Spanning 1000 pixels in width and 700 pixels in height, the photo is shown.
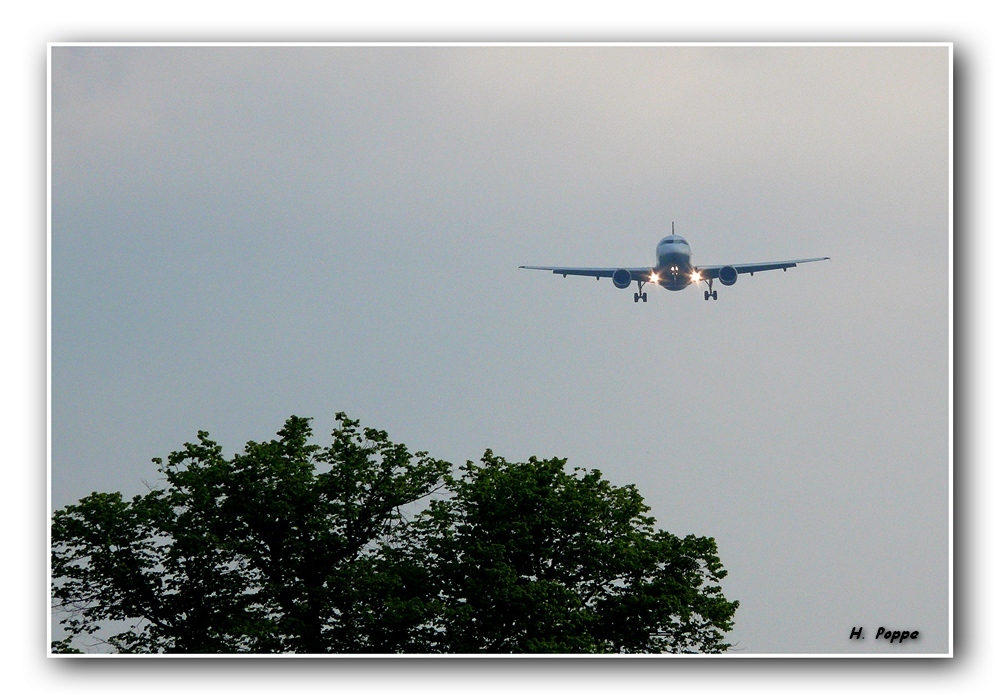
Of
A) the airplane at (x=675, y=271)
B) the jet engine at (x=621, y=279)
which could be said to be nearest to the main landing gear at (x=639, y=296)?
the airplane at (x=675, y=271)

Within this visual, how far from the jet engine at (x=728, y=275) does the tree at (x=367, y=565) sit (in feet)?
78.7

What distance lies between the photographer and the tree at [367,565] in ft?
137

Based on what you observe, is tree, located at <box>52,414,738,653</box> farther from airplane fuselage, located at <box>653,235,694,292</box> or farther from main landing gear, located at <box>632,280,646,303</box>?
main landing gear, located at <box>632,280,646,303</box>

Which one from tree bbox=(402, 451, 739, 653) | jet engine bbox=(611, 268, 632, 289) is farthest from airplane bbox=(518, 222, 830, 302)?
tree bbox=(402, 451, 739, 653)

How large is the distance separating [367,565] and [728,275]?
31328 mm

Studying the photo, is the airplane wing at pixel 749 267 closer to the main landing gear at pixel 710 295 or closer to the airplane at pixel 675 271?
the airplane at pixel 675 271

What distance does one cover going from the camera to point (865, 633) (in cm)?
3447

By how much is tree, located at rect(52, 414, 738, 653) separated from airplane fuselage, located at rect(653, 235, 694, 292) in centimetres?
2575

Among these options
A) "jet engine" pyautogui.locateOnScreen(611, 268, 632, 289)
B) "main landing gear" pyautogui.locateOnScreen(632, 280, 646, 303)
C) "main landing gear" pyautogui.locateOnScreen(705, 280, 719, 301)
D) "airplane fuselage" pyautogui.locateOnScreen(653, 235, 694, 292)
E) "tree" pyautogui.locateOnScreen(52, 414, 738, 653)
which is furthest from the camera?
"main landing gear" pyautogui.locateOnScreen(632, 280, 646, 303)

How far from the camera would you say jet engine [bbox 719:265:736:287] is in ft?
226

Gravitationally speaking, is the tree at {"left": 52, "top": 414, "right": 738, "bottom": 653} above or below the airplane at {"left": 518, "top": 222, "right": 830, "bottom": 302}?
below

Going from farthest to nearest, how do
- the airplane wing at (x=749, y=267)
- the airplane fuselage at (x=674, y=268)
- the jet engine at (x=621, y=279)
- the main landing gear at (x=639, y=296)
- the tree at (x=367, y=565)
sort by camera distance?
the main landing gear at (x=639, y=296) → the airplane wing at (x=749, y=267) → the airplane fuselage at (x=674, y=268) → the jet engine at (x=621, y=279) → the tree at (x=367, y=565)
